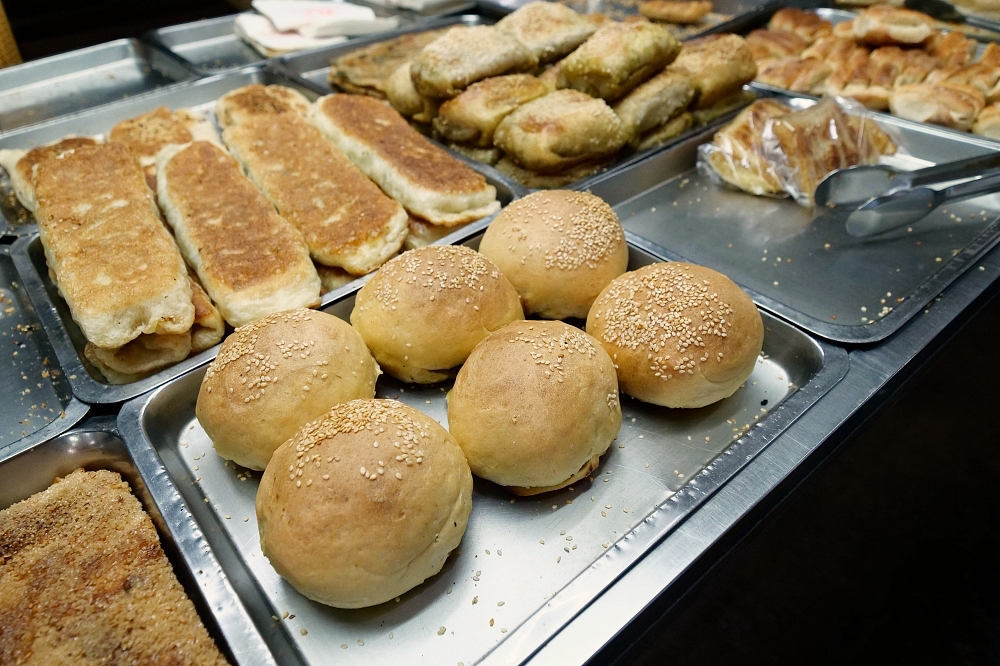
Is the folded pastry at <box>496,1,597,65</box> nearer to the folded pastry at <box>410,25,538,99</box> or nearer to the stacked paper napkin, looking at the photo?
the folded pastry at <box>410,25,538,99</box>

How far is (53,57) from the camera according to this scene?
423 cm

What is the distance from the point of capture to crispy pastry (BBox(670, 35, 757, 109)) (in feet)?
11.0

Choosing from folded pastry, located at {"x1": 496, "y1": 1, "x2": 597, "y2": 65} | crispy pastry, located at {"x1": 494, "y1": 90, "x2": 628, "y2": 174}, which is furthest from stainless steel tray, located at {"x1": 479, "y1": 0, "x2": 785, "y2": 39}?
crispy pastry, located at {"x1": 494, "y1": 90, "x2": 628, "y2": 174}

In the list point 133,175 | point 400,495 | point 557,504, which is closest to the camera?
point 400,495

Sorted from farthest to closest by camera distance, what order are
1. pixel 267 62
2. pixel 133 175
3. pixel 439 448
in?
pixel 267 62 → pixel 133 175 → pixel 439 448

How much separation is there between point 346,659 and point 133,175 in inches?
87.2

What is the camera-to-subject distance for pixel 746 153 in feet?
10.2

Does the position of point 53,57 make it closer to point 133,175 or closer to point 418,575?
point 133,175

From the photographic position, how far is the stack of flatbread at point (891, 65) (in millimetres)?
3369

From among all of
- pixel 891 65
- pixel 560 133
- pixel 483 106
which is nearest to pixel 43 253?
pixel 483 106

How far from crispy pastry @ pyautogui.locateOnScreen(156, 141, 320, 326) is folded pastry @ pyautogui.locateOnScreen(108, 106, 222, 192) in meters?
0.23

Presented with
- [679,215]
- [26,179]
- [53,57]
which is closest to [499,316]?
[679,215]

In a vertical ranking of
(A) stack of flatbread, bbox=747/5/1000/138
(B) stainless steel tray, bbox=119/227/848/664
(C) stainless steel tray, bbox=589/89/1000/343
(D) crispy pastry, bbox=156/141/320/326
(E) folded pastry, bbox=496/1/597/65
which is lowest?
(B) stainless steel tray, bbox=119/227/848/664

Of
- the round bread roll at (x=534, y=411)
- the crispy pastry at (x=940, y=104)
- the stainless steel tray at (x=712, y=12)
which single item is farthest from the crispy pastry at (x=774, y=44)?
the round bread roll at (x=534, y=411)
